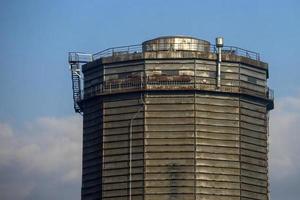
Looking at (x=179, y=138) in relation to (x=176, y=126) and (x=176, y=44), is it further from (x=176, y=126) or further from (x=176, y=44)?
(x=176, y=44)

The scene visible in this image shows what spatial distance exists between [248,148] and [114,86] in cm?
1424

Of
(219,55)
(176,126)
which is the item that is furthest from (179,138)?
(219,55)

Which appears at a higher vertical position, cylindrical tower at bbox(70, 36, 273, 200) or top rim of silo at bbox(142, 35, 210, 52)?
top rim of silo at bbox(142, 35, 210, 52)

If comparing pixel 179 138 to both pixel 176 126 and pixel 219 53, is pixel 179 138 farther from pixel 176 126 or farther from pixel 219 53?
pixel 219 53

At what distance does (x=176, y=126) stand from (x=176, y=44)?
904 centimetres

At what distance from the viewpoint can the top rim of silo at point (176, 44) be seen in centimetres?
9669

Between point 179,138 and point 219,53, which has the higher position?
point 219,53

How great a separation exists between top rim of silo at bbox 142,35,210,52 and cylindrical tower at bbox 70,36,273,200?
0.10 m

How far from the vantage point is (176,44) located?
96.9 metres

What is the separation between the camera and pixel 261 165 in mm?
96312

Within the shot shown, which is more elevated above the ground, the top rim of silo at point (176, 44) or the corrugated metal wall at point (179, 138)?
the top rim of silo at point (176, 44)

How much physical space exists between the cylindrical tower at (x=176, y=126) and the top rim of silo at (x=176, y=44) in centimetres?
10

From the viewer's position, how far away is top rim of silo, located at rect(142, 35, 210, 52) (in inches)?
3807

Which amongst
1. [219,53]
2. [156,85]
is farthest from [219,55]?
[156,85]
